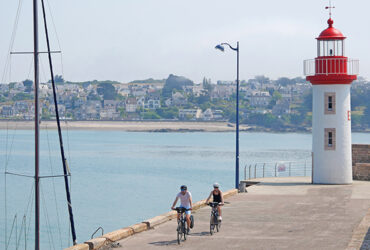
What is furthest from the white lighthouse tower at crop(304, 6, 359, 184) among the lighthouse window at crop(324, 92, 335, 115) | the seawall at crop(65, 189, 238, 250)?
the seawall at crop(65, 189, 238, 250)

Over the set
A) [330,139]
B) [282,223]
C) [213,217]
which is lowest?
[282,223]

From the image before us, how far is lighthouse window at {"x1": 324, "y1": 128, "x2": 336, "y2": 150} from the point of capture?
1225 inches

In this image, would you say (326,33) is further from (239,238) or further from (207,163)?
(207,163)

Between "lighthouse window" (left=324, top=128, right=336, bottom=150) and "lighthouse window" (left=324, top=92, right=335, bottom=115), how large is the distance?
79 centimetres

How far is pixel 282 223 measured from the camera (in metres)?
20.4

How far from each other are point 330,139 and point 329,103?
64.9 inches

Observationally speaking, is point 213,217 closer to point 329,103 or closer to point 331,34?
point 329,103

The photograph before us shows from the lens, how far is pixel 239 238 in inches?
701

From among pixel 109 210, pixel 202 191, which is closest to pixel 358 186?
pixel 109 210

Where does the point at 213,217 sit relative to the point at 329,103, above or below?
below

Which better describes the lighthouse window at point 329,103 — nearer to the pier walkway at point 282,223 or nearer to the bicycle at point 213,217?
the pier walkway at point 282,223

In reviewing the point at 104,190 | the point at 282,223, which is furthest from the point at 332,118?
the point at 104,190

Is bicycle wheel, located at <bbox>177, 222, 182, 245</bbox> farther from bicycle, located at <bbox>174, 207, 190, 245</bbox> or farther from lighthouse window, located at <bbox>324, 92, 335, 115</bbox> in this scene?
lighthouse window, located at <bbox>324, 92, 335, 115</bbox>

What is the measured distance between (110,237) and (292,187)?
15528 mm
